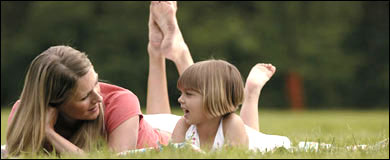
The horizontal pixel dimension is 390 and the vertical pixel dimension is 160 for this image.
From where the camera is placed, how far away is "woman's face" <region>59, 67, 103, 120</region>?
3.04 meters

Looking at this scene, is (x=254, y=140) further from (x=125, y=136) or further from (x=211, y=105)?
(x=125, y=136)

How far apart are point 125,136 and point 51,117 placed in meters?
0.42

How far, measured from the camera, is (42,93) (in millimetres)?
3059

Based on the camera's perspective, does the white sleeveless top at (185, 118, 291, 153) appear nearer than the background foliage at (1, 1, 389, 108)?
Yes

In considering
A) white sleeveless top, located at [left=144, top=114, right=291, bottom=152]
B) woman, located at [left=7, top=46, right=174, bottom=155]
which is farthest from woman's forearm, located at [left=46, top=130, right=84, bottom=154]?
white sleeveless top, located at [left=144, top=114, right=291, bottom=152]

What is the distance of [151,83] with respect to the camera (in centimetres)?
480

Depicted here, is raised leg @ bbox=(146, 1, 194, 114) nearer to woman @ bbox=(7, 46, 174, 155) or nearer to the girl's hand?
woman @ bbox=(7, 46, 174, 155)

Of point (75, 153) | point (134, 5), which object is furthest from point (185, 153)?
point (134, 5)

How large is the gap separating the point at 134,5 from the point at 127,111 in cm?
1928

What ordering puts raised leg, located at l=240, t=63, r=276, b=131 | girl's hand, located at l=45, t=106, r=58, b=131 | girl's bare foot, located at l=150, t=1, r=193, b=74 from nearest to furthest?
girl's hand, located at l=45, t=106, r=58, b=131 < raised leg, located at l=240, t=63, r=276, b=131 < girl's bare foot, located at l=150, t=1, r=193, b=74

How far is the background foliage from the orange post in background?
36 cm

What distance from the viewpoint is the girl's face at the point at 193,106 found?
337 cm

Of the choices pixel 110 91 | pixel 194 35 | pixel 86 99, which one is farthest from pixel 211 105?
pixel 194 35

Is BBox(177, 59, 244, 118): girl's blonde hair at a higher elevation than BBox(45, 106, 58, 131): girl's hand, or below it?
higher
